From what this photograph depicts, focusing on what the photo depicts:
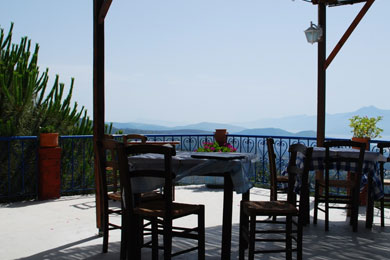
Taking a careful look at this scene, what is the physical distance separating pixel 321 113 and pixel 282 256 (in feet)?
9.85

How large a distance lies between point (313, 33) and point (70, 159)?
14.3ft

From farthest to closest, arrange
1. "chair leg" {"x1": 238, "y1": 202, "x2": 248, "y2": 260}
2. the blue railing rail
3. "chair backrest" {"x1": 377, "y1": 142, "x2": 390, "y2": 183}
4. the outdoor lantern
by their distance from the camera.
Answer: the blue railing rail, the outdoor lantern, "chair backrest" {"x1": 377, "y1": 142, "x2": 390, "y2": 183}, "chair leg" {"x1": 238, "y1": 202, "x2": 248, "y2": 260}

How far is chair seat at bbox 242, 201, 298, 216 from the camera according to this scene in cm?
316

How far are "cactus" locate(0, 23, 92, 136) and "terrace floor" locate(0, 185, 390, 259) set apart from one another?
69.1 inches

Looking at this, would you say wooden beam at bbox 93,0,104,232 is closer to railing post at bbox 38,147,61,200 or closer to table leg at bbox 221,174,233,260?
table leg at bbox 221,174,233,260

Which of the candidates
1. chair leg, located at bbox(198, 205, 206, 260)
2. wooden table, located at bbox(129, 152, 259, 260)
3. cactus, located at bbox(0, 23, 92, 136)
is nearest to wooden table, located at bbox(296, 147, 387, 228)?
wooden table, located at bbox(129, 152, 259, 260)

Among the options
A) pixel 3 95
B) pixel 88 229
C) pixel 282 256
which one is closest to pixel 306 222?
pixel 282 256

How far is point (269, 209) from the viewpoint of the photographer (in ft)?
10.4

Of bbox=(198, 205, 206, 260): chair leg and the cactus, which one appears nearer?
bbox=(198, 205, 206, 260): chair leg

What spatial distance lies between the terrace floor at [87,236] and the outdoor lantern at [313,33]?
90.4 inches

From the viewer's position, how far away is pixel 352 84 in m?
12.4

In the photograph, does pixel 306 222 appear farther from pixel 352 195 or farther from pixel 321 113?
pixel 321 113

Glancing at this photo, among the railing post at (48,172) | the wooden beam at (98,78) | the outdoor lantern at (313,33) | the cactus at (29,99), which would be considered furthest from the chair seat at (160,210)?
the cactus at (29,99)

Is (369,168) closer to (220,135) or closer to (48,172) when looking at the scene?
(220,135)
